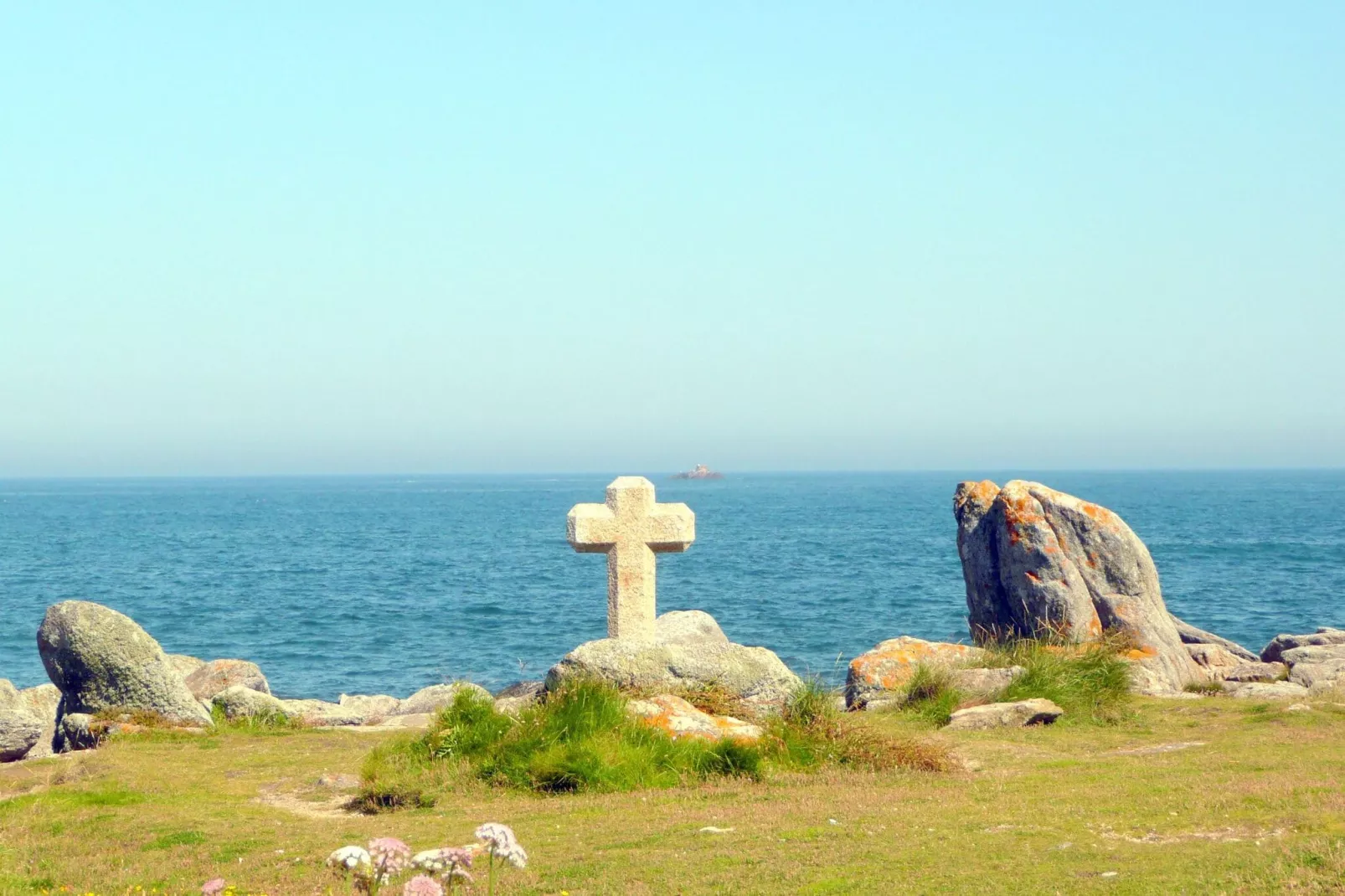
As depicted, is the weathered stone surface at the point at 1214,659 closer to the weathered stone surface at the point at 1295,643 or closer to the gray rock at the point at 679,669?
the weathered stone surface at the point at 1295,643

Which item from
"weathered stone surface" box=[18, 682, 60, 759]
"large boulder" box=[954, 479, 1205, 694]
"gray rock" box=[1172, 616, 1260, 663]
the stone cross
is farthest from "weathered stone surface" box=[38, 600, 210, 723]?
"gray rock" box=[1172, 616, 1260, 663]

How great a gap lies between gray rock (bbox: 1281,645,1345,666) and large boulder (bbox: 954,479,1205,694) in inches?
154

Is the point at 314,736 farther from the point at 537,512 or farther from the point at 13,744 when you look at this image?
the point at 537,512

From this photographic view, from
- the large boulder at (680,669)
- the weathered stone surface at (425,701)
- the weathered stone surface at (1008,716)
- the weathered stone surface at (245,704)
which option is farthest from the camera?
the weathered stone surface at (425,701)

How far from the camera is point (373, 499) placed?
570 ft

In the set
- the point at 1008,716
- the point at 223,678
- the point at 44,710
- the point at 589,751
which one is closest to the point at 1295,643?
the point at 1008,716

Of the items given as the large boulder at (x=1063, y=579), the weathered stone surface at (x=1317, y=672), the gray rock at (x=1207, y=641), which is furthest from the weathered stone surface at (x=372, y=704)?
the gray rock at (x=1207, y=641)

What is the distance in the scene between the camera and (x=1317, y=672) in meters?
21.9

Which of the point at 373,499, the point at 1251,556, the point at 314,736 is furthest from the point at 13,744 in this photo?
the point at 373,499

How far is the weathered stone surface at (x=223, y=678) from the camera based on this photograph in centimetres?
2100

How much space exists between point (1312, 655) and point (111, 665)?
2105cm

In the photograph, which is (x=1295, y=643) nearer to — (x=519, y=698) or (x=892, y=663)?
(x=892, y=663)

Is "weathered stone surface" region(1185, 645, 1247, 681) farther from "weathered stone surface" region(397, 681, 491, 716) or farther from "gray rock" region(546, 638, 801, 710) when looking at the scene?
"weathered stone surface" region(397, 681, 491, 716)

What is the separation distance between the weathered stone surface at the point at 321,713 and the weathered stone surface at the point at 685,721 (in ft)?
19.6
